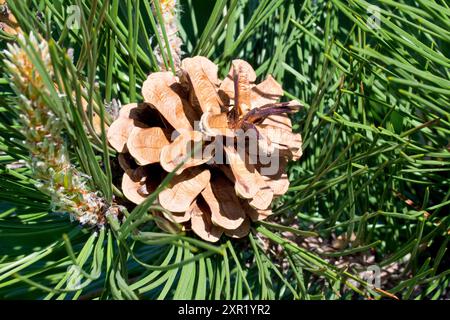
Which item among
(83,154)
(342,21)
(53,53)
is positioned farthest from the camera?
(342,21)

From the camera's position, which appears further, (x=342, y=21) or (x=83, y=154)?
(x=342, y=21)

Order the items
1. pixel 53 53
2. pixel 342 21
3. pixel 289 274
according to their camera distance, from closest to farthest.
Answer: pixel 53 53 → pixel 289 274 → pixel 342 21

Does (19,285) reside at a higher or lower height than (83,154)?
lower
